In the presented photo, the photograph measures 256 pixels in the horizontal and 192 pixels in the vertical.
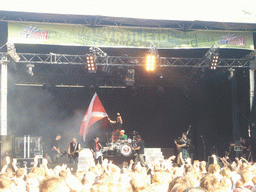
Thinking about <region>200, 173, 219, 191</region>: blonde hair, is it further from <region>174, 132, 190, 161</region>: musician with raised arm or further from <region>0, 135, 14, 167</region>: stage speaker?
<region>174, 132, 190, 161</region>: musician with raised arm

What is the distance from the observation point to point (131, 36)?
42.9 feet

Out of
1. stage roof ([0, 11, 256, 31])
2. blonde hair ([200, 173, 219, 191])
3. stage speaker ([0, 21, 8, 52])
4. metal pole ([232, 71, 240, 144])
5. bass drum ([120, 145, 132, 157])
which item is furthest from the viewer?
bass drum ([120, 145, 132, 157])

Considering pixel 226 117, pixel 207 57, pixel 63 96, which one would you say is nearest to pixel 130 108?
pixel 63 96

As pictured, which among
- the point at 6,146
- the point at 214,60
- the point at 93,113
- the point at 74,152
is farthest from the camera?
the point at 93,113

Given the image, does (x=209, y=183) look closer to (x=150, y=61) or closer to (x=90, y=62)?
(x=150, y=61)

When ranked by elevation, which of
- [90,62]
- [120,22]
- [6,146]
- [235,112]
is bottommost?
[6,146]

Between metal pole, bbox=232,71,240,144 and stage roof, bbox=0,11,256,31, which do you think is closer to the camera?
stage roof, bbox=0,11,256,31

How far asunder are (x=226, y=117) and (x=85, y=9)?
770 centimetres

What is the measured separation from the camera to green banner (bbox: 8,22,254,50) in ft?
41.7

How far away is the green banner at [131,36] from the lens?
1270cm

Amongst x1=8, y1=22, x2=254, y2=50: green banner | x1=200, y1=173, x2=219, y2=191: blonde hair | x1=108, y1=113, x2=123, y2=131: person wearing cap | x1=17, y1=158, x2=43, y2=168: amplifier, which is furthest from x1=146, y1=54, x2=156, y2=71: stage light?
x1=200, y1=173, x2=219, y2=191: blonde hair

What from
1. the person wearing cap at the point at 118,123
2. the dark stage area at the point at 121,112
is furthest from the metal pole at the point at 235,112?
the person wearing cap at the point at 118,123

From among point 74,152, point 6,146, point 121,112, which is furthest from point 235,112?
point 6,146

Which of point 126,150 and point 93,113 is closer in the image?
point 126,150
